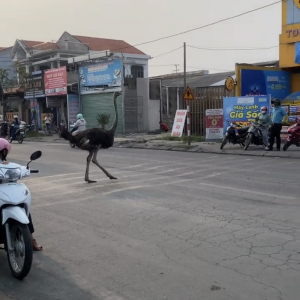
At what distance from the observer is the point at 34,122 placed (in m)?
39.2

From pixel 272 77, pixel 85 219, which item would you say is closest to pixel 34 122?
pixel 272 77

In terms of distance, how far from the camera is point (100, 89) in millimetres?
31953

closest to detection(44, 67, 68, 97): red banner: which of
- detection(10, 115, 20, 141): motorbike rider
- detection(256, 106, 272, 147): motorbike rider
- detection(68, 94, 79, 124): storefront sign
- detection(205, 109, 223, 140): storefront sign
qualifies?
detection(68, 94, 79, 124): storefront sign

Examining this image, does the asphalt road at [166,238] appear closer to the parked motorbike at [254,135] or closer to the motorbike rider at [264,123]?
the motorbike rider at [264,123]

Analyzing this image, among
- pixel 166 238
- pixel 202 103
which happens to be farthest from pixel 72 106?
pixel 166 238

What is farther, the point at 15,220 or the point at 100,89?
the point at 100,89

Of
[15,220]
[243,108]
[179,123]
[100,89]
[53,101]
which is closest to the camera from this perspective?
[15,220]

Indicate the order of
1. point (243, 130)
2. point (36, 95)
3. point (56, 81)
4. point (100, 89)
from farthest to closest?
point (36, 95)
point (56, 81)
point (100, 89)
point (243, 130)

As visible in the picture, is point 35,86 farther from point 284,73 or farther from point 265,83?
point 284,73

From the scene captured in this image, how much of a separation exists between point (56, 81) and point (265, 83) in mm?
18026

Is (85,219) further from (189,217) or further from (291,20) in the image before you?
(291,20)

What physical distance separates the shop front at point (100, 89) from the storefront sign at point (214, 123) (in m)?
10.7

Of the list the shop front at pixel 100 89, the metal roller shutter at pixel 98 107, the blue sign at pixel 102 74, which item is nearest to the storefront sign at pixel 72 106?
the shop front at pixel 100 89

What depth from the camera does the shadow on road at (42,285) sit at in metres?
4.34
